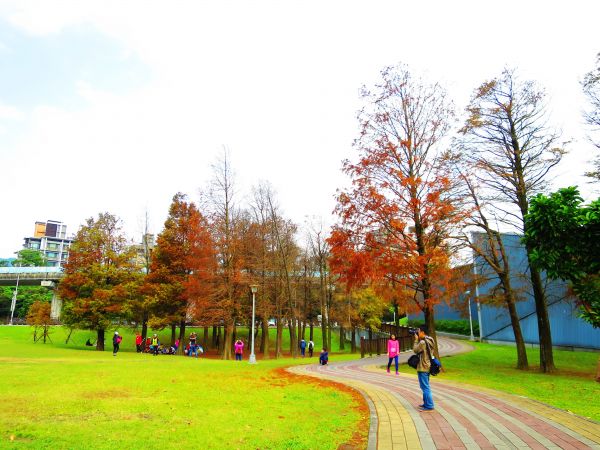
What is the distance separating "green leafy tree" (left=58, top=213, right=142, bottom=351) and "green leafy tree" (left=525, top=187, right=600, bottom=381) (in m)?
28.0

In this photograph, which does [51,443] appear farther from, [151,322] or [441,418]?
[151,322]

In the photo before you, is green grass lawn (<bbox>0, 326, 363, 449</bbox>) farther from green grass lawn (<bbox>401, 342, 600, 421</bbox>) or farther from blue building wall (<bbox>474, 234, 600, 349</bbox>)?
blue building wall (<bbox>474, 234, 600, 349</bbox>)

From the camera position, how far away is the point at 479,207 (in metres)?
19.2

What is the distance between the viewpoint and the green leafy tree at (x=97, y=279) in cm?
3062

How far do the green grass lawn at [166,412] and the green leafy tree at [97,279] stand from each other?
17992mm

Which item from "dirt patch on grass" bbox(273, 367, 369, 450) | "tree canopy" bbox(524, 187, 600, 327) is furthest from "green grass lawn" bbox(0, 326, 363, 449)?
"tree canopy" bbox(524, 187, 600, 327)

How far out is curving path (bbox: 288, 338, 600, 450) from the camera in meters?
Answer: 6.15

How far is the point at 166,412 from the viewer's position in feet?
26.9

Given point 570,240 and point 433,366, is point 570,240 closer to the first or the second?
point 570,240

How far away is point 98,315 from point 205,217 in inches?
434

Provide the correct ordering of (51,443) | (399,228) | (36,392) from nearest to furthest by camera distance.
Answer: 1. (51,443)
2. (36,392)
3. (399,228)

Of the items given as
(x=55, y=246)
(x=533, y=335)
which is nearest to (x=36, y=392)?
(x=533, y=335)

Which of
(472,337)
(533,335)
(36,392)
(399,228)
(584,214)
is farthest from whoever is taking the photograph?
(472,337)

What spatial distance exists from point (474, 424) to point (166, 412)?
6000mm
